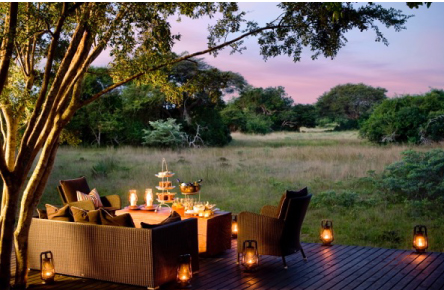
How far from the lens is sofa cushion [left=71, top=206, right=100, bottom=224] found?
552 centimetres

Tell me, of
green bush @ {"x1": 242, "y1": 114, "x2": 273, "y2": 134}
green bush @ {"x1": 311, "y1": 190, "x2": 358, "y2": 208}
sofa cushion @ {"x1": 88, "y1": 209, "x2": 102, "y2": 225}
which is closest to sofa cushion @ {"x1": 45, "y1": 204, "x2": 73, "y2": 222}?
sofa cushion @ {"x1": 88, "y1": 209, "x2": 102, "y2": 225}

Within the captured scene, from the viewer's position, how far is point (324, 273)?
5840 mm

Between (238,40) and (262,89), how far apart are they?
2520 centimetres

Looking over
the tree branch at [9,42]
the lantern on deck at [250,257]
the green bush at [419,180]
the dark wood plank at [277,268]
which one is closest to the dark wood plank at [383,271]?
the dark wood plank at [277,268]

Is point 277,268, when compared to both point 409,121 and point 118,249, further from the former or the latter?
point 409,121

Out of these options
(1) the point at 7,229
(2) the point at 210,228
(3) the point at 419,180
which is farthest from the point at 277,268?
(3) the point at 419,180

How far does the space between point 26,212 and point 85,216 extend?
630 mm

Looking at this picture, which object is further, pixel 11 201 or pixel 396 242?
pixel 396 242

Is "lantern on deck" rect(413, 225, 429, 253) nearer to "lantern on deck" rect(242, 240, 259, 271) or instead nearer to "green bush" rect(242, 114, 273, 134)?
"lantern on deck" rect(242, 240, 259, 271)

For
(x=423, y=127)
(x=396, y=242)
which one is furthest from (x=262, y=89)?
(x=396, y=242)

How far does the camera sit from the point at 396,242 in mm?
8508

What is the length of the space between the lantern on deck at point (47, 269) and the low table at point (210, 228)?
5.12ft

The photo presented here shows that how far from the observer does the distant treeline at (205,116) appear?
1959 centimetres

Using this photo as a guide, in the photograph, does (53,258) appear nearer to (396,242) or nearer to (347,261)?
(347,261)
